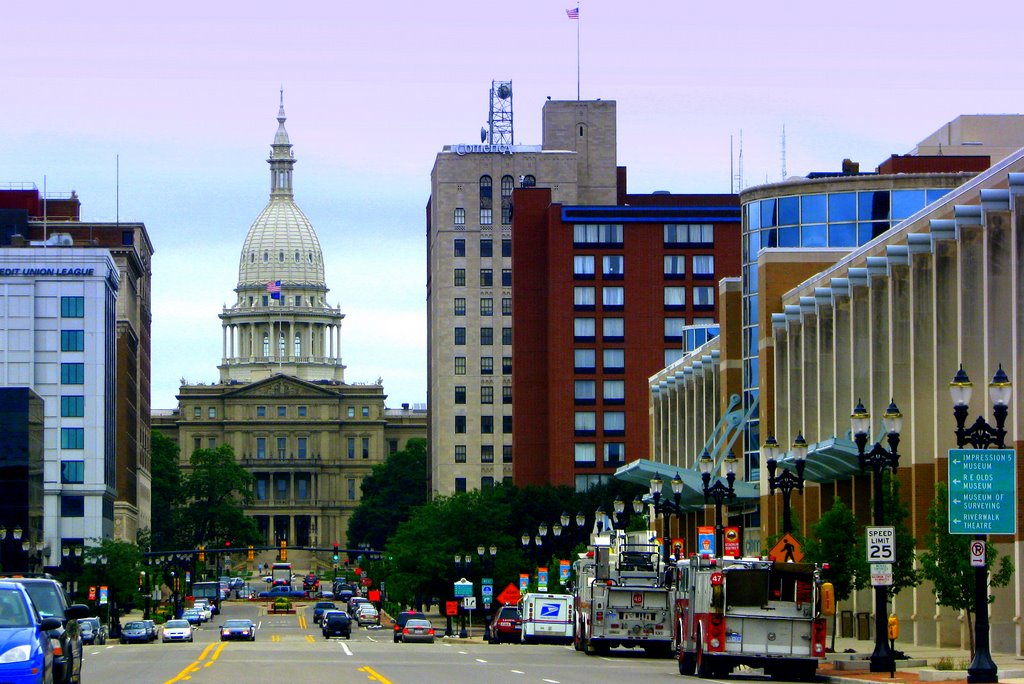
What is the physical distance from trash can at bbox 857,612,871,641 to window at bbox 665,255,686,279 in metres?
79.5

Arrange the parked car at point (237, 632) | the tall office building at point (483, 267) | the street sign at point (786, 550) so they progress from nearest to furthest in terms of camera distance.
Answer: the street sign at point (786, 550) < the parked car at point (237, 632) < the tall office building at point (483, 267)

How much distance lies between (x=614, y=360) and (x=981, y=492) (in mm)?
108736

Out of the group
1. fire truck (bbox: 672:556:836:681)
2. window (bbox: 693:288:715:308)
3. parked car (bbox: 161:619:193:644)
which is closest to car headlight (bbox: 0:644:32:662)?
fire truck (bbox: 672:556:836:681)

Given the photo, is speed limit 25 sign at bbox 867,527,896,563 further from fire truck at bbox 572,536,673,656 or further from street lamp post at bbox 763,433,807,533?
fire truck at bbox 572,536,673,656

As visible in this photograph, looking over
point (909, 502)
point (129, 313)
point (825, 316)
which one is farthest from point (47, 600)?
point (129, 313)

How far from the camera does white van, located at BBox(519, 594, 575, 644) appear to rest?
78188mm

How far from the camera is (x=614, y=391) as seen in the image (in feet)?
481

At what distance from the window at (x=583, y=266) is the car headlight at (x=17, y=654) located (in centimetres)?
11963

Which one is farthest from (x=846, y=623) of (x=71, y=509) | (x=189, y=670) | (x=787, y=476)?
(x=71, y=509)

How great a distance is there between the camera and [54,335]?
139125 mm

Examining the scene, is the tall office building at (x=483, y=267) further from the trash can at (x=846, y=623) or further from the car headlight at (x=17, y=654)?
the car headlight at (x=17, y=654)

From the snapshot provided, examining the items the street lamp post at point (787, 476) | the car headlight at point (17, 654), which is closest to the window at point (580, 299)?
the street lamp post at point (787, 476)

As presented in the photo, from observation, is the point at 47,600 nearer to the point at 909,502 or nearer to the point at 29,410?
the point at 909,502

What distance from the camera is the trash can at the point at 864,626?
2657 inches
